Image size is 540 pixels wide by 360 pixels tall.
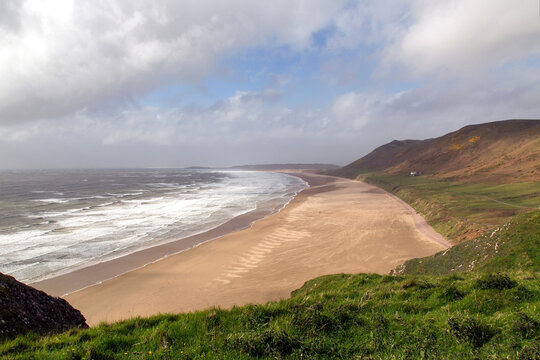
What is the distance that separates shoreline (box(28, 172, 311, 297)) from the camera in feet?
50.7

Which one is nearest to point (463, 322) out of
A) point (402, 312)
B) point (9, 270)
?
point (402, 312)

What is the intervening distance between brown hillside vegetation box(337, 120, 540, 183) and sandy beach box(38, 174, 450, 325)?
3718cm

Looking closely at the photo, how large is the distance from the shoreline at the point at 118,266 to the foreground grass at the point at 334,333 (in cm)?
1263

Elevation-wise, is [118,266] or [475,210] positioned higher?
[475,210]

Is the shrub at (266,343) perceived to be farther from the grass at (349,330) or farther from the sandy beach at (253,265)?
the sandy beach at (253,265)

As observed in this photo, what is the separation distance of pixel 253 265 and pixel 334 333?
13948mm

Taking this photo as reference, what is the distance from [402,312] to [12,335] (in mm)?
8311

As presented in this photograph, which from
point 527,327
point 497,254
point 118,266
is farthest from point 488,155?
point 118,266

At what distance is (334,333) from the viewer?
5.25 metres

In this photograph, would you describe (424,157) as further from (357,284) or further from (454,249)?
(357,284)

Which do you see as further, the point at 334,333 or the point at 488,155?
the point at 488,155

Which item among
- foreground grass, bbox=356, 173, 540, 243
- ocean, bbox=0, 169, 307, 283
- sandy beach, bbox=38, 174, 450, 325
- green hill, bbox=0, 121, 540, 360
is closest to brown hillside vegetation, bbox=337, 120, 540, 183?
foreground grass, bbox=356, 173, 540, 243

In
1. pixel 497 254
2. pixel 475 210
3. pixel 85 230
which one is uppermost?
pixel 497 254

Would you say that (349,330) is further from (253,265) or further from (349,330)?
(253,265)
